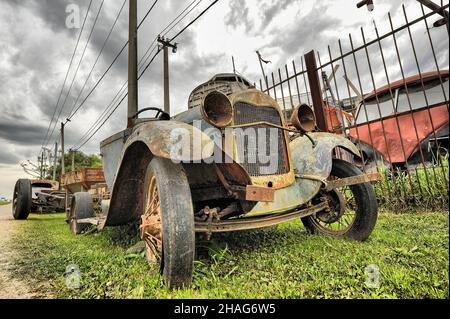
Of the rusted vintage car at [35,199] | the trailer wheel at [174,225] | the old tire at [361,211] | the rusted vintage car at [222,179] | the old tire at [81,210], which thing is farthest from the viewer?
the rusted vintage car at [35,199]

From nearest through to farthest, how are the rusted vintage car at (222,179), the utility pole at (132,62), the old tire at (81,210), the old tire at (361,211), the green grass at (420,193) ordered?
the rusted vintage car at (222,179) → the old tire at (361,211) → the green grass at (420,193) → the old tire at (81,210) → the utility pole at (132,62)

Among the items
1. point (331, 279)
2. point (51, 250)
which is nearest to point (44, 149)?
point (51, 250)

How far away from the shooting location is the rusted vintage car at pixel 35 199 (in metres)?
5.89

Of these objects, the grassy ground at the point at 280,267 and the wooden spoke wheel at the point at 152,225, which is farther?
the wooden spoke wheel at the point at 152,225

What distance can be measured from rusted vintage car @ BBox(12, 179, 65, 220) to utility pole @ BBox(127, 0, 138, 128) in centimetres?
307

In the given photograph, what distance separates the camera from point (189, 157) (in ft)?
4.81

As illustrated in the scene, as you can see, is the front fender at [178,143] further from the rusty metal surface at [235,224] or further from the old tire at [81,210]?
the old tire at [81,210]

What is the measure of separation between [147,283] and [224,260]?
65 centimetres

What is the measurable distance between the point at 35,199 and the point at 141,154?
8.72 m

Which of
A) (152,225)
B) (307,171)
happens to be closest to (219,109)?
(152,225)

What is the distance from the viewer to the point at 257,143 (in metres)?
2.16

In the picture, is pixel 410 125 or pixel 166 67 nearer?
pixel 410 125

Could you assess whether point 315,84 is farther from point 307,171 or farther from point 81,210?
point 81,210

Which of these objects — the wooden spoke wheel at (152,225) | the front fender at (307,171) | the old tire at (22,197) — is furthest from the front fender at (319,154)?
the old tire at (22,197)
